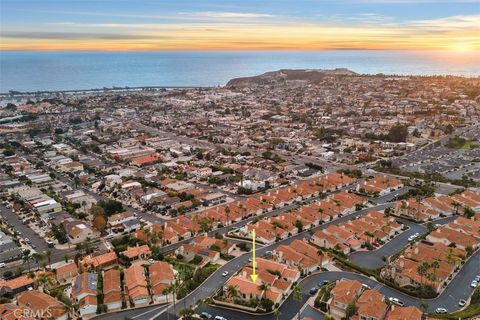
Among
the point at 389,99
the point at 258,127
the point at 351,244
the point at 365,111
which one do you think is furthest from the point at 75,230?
the point at 389,99

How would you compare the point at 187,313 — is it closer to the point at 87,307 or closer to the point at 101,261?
the point at 87,307

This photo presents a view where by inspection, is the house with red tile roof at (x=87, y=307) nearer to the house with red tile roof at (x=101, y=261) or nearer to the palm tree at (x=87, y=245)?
the house with red tile roof at (x=101, y=261)

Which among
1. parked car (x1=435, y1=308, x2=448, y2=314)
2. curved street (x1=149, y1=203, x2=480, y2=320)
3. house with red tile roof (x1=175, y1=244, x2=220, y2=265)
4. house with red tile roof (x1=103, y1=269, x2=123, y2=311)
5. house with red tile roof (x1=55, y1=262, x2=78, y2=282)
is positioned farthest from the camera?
house with red tile roof (x1=175, y1=244, x2=220, y2=265)

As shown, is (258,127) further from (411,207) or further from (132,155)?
(411,207)

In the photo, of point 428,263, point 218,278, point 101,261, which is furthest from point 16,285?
point 428,263

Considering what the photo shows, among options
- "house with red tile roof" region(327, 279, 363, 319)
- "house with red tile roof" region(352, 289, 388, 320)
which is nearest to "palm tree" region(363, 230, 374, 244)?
"house with red tile roof" region(327, 279, 363, 319)

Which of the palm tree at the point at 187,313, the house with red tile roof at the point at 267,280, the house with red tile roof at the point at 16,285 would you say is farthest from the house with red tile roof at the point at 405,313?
the house with red tile roof at the point at 16,285

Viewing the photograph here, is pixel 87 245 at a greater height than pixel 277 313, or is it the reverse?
pixel 277 313

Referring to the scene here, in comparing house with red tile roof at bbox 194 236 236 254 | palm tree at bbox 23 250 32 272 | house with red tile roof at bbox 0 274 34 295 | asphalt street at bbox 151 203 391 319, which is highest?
house with red tile roof at bbox 194 236 236 254

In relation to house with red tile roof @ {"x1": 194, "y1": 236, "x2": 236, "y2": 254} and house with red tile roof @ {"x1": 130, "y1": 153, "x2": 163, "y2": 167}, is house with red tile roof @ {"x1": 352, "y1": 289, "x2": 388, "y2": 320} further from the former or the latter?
house with red tile roof @ {"x1": 130, "y1": 153, "x2": 163, "y2": 167}

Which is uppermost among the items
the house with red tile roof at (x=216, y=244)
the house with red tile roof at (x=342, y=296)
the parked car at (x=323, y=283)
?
the house with red tile roof at (x=342, y=296)

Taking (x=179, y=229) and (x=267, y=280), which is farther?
(x=179, y=229)
